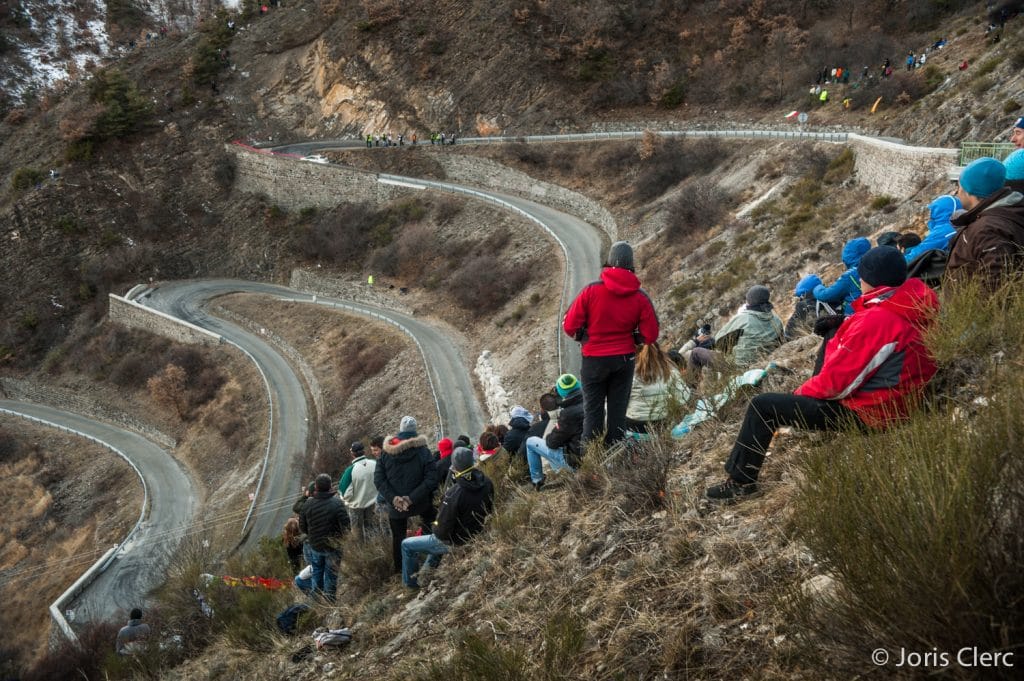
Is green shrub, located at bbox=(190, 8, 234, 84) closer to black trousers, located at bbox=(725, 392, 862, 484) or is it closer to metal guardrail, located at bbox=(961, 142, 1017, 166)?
metal guardrail, located at bbox=(961, 142, 1017, 166)

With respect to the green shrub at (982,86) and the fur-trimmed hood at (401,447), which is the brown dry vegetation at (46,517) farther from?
the green shrub at (982,86)

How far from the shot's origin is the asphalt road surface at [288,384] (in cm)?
2558

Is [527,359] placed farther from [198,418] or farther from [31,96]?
[31,96]

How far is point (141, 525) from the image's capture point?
28.5m

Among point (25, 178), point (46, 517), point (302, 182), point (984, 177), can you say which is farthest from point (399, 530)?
point (25, 178)

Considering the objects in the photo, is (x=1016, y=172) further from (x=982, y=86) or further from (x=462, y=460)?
(x=982, y=86)

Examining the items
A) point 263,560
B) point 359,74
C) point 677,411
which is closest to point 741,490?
point 677,411

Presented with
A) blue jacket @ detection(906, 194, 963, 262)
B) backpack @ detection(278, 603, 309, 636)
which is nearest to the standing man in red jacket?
blue jacket @ detection(906, 194, 963, 262)

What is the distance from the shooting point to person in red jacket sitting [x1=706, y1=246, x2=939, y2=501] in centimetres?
429

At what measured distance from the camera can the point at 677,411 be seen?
719 cm

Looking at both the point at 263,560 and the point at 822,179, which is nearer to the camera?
the point at 263,560

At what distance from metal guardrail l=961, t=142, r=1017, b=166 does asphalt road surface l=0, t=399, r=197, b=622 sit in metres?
24.8

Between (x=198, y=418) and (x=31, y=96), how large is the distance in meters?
57.1

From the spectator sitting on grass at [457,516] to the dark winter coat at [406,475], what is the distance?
0.75 meters
